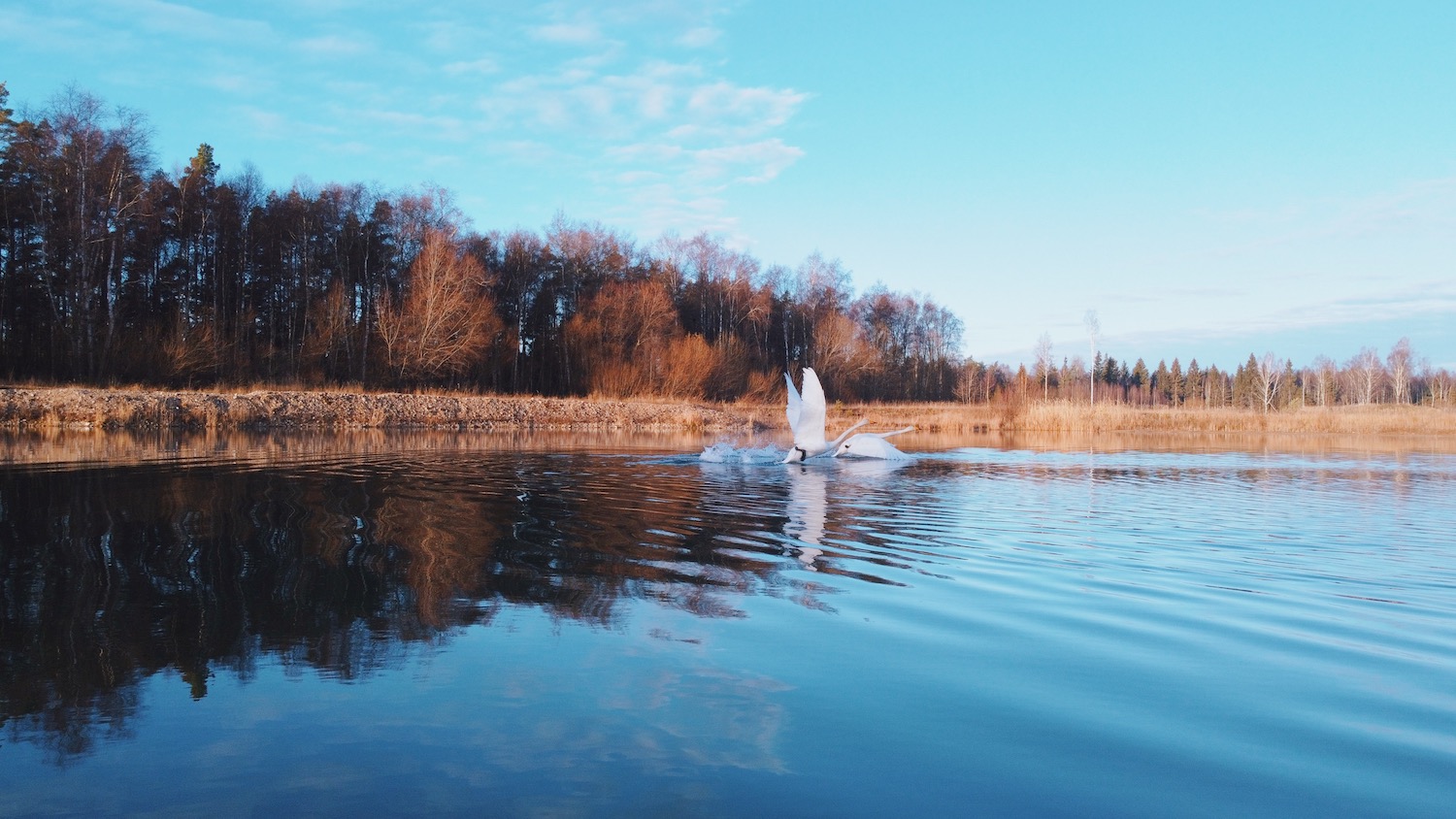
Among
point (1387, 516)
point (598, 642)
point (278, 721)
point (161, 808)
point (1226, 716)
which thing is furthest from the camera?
point (1387, 516)

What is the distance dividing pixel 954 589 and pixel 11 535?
22.9ft

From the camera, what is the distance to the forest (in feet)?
111

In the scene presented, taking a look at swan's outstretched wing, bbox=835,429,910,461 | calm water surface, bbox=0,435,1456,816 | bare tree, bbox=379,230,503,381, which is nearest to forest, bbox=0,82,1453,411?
bare tree, bbox=379,230,503,381

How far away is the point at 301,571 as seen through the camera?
18.1 ft

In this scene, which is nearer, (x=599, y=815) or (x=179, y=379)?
(x=599, y=815)

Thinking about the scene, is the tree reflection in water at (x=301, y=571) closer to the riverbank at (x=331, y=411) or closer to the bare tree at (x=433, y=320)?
the riverbank at (x=331, y=411)

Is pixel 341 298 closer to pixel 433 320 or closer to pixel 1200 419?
pixel 433 320

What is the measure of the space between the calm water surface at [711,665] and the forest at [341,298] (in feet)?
103

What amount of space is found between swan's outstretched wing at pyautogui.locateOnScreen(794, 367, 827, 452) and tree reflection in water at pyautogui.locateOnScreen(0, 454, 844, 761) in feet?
18.5

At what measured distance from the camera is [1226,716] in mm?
3293

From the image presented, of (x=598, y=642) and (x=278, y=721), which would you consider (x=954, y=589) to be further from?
(x=278, y=721)

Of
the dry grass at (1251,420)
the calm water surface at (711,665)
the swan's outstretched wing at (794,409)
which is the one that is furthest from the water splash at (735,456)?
the dry grass at (1251,420)

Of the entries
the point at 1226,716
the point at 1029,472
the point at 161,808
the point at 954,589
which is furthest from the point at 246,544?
the point at 1029,472

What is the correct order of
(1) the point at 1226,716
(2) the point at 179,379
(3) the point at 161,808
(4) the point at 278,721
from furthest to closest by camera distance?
(2) the point at 179,379 < (1) the point at 1226,716 < (4) the point at 278,721 < (3) the point at 161,808
